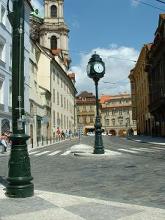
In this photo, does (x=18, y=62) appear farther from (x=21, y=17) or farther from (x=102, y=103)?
(x=102, y=103)

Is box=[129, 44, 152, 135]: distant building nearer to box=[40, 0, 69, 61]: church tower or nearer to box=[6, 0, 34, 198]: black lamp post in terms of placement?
box=[40, 0, 69, 61]: church tower

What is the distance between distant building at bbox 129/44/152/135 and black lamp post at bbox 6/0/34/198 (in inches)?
2161

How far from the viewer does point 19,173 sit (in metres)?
7.55

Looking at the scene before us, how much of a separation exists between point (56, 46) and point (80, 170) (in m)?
79.3

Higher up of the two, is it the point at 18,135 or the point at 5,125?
the point at 5,125

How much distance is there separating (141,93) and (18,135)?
69.2 m

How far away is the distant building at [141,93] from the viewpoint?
2623 inches

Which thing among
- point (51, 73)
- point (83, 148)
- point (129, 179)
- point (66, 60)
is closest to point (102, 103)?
point (66, 60)

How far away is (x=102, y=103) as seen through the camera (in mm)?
136250

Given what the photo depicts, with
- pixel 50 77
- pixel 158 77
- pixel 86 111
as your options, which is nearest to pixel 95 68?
pixel 158 77

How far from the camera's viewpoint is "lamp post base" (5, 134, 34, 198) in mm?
7438

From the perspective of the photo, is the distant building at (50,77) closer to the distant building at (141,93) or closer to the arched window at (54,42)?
the arched window at (54,42)

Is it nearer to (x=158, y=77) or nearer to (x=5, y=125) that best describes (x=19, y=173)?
(x=5, y=125)

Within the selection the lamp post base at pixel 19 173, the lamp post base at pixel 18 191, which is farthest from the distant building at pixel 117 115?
the lamp post base at pixel 18 191
